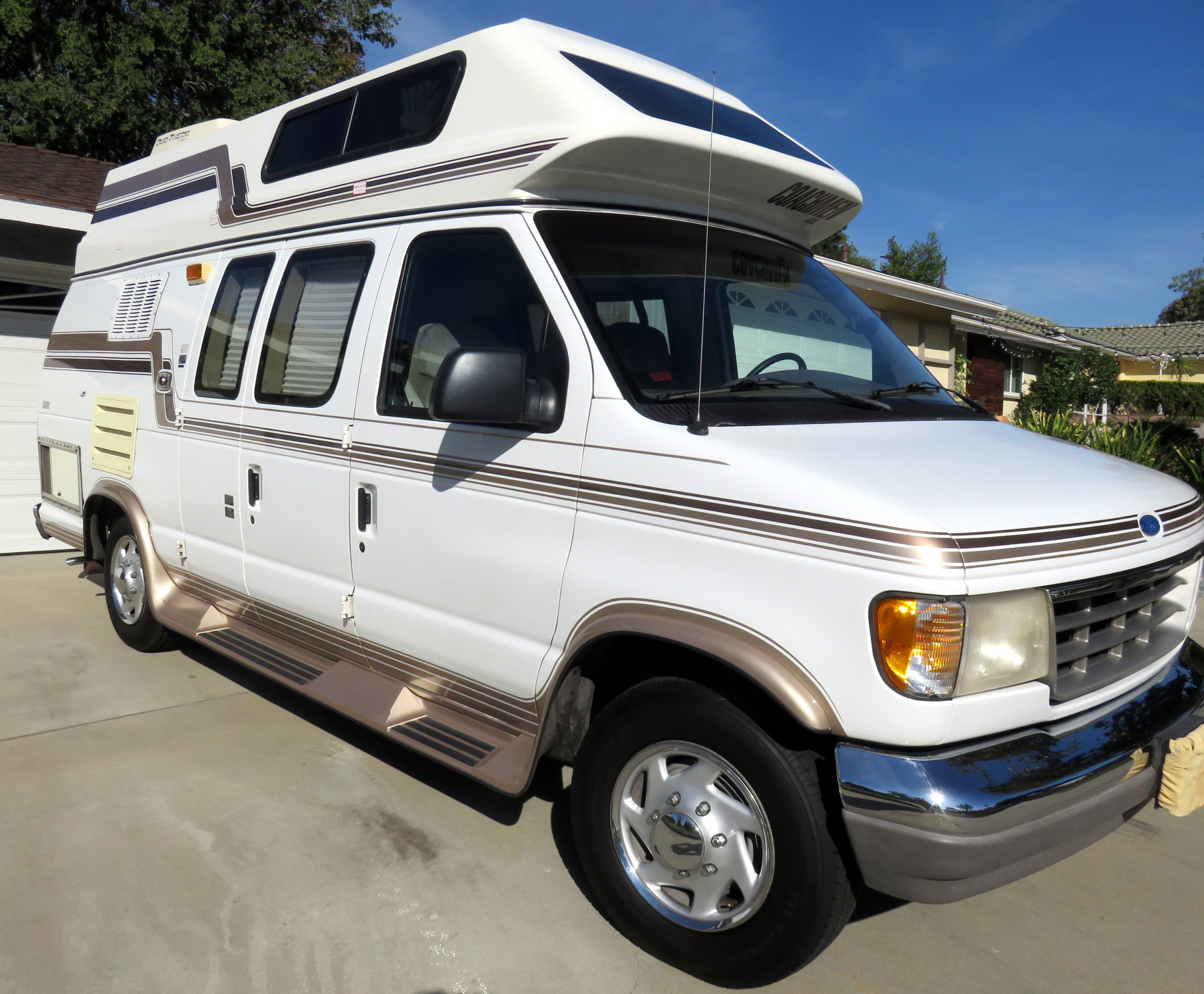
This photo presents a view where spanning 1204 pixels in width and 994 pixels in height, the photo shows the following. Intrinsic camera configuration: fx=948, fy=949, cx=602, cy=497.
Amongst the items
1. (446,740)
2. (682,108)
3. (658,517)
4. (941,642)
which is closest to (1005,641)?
(941,642)

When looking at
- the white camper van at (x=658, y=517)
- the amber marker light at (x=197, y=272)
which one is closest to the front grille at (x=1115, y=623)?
the white camper van at (x=658, y=517)

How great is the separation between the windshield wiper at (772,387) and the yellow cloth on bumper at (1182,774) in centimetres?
129

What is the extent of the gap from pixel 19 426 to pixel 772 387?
823 centimetres

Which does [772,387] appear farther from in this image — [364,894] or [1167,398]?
[1167,398]

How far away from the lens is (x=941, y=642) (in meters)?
2.26

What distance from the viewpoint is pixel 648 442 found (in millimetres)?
2729

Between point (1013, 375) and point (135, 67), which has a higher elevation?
point (135, 67)

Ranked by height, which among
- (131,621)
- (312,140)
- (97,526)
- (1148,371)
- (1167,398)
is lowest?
(131,621)

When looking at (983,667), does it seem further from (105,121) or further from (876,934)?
(105,121)

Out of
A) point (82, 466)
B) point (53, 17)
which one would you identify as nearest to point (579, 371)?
point (82, 466)

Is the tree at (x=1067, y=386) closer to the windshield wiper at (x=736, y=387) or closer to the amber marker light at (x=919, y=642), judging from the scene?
the windshield wiper at (x=736, y=387)

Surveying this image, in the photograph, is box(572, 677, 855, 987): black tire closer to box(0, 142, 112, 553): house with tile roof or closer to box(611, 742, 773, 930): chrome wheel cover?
box(611, 742, 773, 930): chrome wheel cover

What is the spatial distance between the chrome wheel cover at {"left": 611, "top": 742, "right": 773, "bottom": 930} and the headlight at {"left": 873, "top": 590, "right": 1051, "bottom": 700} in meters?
0.58

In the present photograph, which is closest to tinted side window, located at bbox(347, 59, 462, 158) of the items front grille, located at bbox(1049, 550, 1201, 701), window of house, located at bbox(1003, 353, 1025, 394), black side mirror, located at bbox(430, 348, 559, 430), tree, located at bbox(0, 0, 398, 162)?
black side mirror, located at bbox(430, 348, 559, 430)
